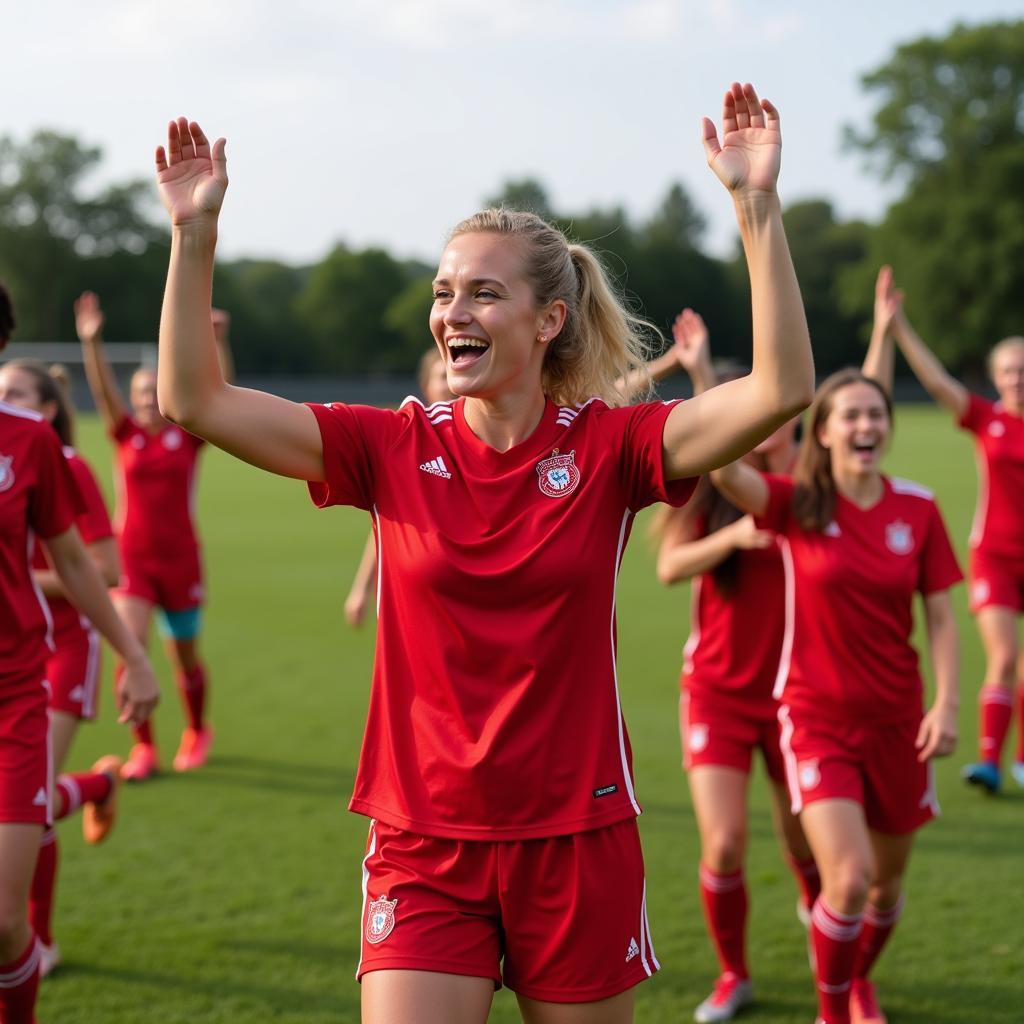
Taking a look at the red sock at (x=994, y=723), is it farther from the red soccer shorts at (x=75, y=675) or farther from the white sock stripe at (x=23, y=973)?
the white sock stripe at (x=23, y=973)

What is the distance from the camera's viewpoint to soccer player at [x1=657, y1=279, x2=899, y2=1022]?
4.75 m

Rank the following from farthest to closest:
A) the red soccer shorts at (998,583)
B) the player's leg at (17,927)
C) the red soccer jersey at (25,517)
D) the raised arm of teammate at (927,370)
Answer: the red soccer shorts at (998,583), the raised arm of teammate at (927,370), the red soccer jersey at (25,517), the player's leg at (17,927)

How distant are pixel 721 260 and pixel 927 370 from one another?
82707 mm

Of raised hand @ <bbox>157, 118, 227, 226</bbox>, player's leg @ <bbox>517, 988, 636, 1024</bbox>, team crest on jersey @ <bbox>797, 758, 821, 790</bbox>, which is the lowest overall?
player's leg @ <bbox>517, 988, 636, 1024</bbox>

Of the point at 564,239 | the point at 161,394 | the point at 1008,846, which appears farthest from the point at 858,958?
the point at 161,394

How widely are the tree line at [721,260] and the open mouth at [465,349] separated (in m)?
49.0

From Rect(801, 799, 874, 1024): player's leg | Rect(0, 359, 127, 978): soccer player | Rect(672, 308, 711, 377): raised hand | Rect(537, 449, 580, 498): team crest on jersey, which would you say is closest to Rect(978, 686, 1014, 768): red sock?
Rect(801, 799, 874, 1024): player's leg

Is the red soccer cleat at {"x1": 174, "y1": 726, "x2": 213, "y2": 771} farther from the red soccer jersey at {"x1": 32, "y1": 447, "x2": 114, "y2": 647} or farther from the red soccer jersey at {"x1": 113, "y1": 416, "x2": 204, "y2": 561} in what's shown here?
the red soccer jersey at {"x1": 32, "y1": 447, "x2": 114, "y2": 647}

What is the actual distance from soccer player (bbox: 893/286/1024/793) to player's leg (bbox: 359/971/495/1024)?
5.07 meters

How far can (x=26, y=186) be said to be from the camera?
73.6 meters

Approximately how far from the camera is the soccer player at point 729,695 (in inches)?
187

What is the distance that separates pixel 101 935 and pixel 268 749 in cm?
300

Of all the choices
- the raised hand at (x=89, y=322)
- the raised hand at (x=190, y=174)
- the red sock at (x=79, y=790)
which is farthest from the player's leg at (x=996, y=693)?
the raised hand at (x=190, y=174)

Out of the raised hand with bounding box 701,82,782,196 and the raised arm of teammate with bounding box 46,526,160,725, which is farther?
the raised arm of teammate with bounding box 46,526,160,725
